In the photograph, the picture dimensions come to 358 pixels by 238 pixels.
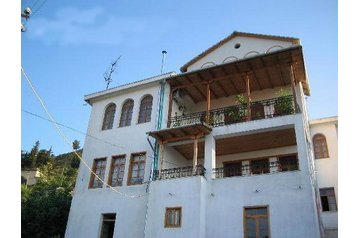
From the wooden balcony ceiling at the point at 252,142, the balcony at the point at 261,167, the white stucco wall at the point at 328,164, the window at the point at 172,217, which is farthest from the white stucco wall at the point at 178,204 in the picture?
the white stucco wall at the point at 328,164

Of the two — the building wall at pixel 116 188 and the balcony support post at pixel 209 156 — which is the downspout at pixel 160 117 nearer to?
the building wall at pixel 116 188

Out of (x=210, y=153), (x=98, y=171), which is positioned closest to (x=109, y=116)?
(x=98, y=171)

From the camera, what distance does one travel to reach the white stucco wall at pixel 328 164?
1695cm

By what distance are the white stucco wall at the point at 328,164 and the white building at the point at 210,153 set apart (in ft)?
0.61

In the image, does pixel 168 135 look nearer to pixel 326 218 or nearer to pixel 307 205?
pixel 307 205

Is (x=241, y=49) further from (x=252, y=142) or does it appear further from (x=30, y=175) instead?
(x=30, y=175)

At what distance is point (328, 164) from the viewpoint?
58.9 feet

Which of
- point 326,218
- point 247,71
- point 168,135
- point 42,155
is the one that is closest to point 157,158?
point 168,135

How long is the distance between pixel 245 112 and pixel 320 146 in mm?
5785

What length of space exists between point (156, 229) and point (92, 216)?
455 cm

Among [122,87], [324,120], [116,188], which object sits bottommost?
[116,188]

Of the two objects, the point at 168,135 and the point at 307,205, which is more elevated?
the point at 168,135

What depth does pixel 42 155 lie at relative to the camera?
51344mm

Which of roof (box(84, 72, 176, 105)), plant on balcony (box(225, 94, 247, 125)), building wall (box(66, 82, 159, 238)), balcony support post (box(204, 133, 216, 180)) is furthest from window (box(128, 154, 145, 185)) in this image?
plant on balcony (box(225, 94, 247, 125))
